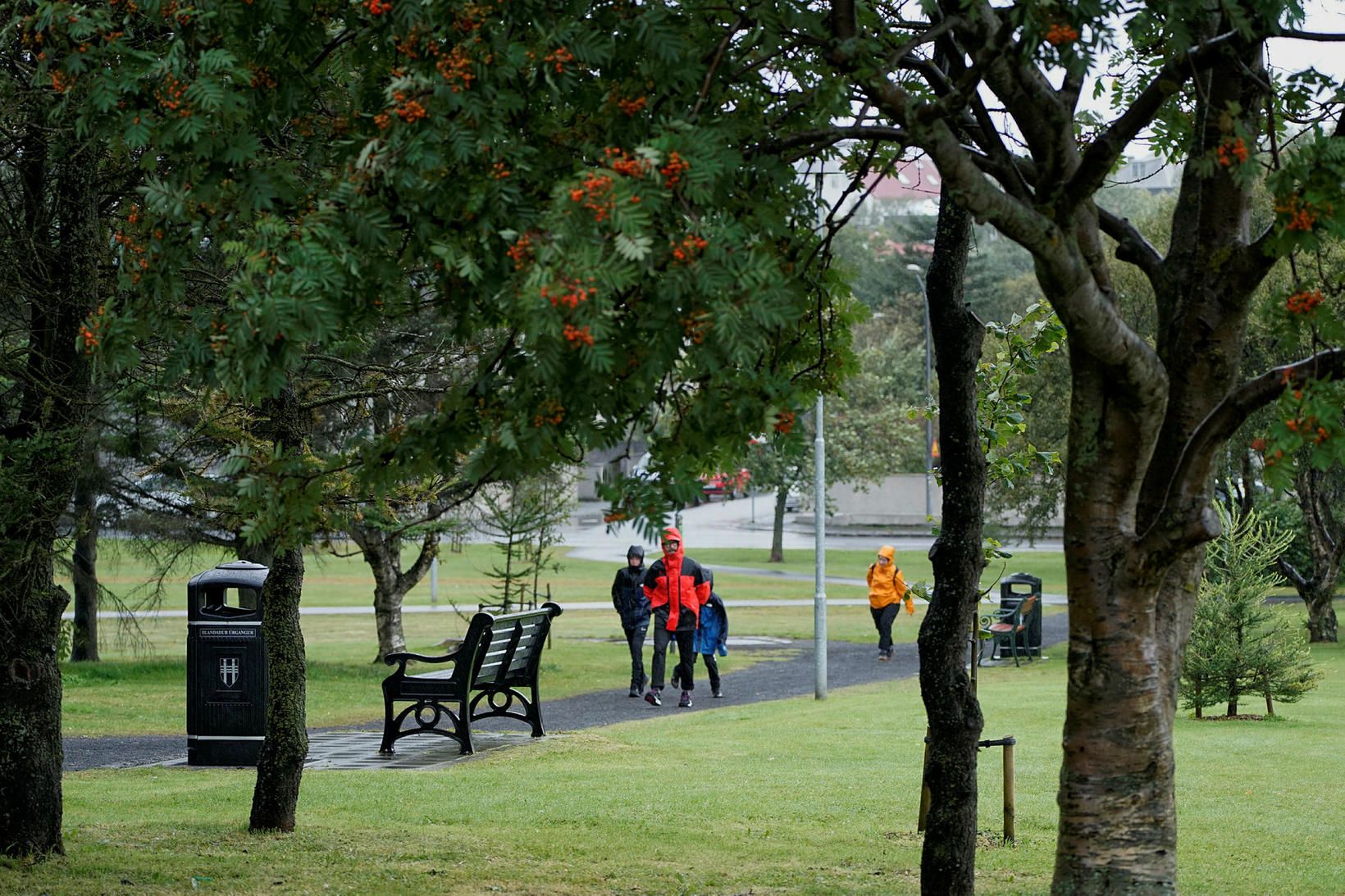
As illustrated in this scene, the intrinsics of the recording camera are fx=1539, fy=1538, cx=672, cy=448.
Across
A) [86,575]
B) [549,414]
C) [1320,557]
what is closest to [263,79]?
[549,414]

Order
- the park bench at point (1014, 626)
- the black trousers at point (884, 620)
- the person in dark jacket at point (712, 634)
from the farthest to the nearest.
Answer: the park bench at point (1014, 626) → the black trousers at point (884, 620) → the person in dark jacket at point (712, 634)

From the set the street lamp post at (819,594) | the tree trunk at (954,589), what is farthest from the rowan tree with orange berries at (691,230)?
the street lamp post at (819,594)

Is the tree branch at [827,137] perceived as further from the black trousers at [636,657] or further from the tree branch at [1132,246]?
the black trousers at [636,657]

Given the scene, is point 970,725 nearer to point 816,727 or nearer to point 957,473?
point 957,473

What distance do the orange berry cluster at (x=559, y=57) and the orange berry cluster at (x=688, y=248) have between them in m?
0.93

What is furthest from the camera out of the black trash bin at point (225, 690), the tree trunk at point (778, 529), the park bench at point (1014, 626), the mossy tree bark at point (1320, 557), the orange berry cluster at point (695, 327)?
the tree trunk at point (778, 529)

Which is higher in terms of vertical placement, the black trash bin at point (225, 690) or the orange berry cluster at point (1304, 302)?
the orange berry cluster at point (1304, 302)

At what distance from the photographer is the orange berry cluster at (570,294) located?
12.0 feet

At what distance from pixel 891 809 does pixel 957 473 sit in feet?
12.0

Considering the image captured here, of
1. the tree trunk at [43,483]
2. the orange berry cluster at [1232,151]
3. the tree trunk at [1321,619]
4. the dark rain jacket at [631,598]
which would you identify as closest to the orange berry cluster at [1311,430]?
the orange berry cluster at [1232,151]

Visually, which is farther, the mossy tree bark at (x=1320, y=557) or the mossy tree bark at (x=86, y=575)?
the mossy tree bark at (x=1320, y=557)

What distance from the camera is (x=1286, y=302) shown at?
4.68m

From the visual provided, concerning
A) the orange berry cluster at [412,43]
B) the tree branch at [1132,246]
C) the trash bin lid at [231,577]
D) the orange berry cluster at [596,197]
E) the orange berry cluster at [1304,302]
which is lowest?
the trash bin lid at [231,577]

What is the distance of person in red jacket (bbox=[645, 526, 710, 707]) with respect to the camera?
17516mm
